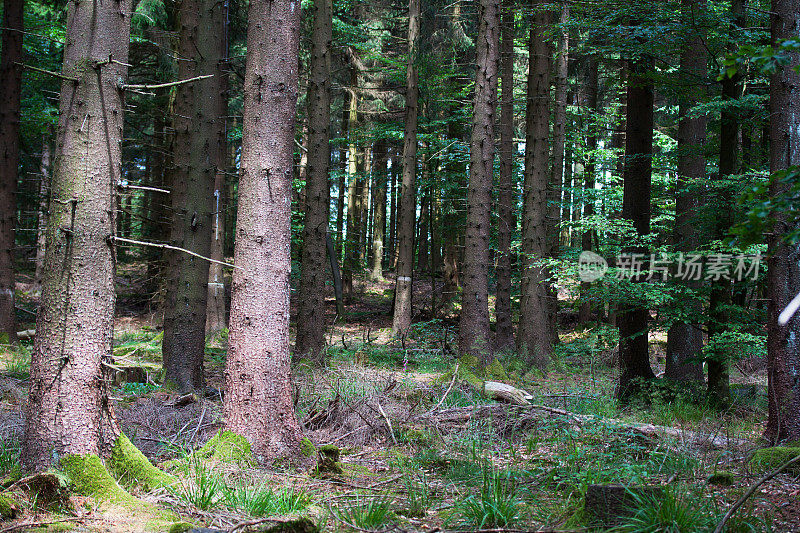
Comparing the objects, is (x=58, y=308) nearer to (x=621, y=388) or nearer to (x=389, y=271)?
(x=621, y=388)

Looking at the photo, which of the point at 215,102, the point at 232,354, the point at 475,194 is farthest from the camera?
the point at 475,194

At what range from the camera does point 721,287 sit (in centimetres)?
795

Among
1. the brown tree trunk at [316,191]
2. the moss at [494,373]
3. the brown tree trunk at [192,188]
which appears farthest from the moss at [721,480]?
the brown tree trunk at [316,191]

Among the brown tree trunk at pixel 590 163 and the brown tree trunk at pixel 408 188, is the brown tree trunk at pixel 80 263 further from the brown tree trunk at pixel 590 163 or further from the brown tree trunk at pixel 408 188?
the brown tree trunk at pixel 590 163

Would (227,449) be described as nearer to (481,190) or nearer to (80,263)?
(80,263)

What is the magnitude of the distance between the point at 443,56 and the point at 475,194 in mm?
8222

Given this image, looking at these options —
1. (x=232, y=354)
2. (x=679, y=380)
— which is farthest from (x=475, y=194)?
(x=232, y=354)

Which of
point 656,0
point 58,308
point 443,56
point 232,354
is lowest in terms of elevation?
point 232,354

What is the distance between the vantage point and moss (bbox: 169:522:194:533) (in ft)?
10.9

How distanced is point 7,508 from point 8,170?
10.2 meters

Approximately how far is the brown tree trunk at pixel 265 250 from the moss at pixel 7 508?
68.1 inches

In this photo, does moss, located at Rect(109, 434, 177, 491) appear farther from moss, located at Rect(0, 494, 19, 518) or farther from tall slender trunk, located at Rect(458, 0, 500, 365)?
tall slender trunk, located at Rect(458, 0, 500, 365)

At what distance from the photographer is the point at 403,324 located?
15.3m

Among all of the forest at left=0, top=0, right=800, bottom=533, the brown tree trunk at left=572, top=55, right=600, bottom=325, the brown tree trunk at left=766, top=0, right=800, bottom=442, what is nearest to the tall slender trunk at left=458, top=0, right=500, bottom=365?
the forest at left=0, top=0, right=800, bottom=533
